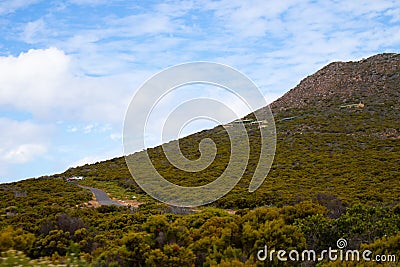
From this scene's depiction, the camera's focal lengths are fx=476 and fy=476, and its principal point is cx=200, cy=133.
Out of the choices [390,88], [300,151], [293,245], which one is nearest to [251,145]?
[300,151]

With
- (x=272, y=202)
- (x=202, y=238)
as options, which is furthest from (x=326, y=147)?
(x=202, y=238)

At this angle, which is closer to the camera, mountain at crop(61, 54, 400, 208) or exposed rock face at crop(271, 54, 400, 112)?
mountain at crop(61, 54, 400, 208)

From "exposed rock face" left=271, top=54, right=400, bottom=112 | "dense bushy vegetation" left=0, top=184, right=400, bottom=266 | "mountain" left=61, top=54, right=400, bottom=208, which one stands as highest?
"exposed rock face" left=271, top=54, right=400, bottom=112

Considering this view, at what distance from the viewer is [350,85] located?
47844 millimetres

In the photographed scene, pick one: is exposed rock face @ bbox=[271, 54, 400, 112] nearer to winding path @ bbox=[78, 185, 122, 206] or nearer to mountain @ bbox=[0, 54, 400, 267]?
mountain @ bbox=[0, 54, 400, 267]

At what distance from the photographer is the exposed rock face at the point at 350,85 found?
1734 inches

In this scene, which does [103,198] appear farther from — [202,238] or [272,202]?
[202,238]

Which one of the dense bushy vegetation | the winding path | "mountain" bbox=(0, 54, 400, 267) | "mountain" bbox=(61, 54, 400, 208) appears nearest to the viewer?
the dense bushy vegetation

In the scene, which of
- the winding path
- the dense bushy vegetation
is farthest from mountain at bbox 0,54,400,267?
the winding path

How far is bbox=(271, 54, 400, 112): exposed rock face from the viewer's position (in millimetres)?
44031

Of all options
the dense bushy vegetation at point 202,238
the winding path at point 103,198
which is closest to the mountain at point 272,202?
the dense bushy vegetation at point 202,238

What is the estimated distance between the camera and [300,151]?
3123cm

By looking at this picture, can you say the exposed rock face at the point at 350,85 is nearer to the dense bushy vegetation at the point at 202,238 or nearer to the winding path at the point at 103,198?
the winding path at the point at 103,198

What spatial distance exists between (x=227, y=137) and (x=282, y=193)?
20.2 metres
